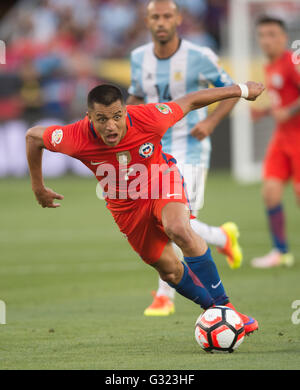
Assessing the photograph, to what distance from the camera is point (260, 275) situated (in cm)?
881

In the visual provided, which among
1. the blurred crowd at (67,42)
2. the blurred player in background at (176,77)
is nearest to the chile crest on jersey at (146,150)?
the blurred player in background at (176,77)

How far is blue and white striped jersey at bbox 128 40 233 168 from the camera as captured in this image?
7.23 m

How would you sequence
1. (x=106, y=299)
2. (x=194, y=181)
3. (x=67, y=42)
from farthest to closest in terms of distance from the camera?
(x=67, y=42) < (x=106, y=299) < (x=194, y=181)

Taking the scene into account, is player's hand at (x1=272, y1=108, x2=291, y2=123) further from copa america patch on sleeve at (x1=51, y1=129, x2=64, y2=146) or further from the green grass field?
copa america patch on sleeve at (x1=51, y1=129, x2=64, y2=146)

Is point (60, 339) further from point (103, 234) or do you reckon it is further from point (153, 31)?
point (103, 234)

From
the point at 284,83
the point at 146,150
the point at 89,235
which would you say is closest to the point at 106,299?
the point at 146,150

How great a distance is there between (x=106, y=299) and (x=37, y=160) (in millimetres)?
2179

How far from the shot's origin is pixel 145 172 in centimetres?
575

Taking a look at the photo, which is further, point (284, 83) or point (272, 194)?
point (284, 83)

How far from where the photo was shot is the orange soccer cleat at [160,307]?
6758 millimetres

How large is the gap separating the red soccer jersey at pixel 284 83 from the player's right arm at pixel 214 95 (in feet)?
14.1

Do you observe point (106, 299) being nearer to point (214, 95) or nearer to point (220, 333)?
point (220, 333)

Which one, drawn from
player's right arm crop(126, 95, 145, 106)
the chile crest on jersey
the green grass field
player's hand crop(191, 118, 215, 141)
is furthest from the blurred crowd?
the chile crest on jersey

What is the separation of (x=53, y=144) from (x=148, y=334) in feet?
4.76
